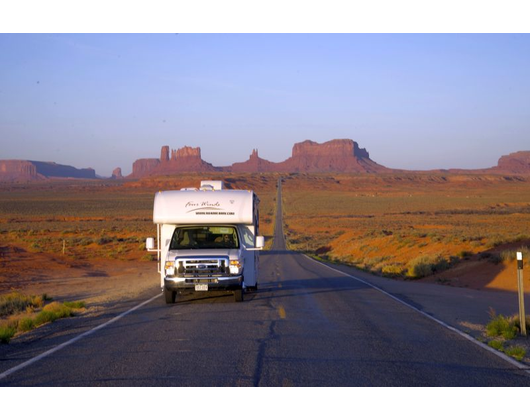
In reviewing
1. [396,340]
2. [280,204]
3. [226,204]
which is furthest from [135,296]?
[280,204]

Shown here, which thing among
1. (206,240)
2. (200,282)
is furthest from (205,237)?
(200,282)

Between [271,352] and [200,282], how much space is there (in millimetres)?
5594

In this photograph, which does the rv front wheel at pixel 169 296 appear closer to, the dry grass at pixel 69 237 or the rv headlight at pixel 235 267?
the rv headlight at pixel 235 267

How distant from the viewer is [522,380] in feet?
24.4

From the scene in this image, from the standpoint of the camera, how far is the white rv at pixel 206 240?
14.4 meters

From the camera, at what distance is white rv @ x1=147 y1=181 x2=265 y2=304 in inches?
565

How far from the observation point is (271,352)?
350 inches

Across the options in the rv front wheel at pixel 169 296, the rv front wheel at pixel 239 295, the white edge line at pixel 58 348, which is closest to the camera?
the white edge line at pixel 58 348

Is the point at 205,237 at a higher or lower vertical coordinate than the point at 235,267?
higher

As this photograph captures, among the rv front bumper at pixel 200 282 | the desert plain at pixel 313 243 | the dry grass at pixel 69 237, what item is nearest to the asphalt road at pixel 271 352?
the rv front bumper at pixel 200 282

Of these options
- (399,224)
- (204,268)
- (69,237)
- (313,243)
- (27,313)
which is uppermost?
(204,268)

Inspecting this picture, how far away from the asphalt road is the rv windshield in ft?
6.24

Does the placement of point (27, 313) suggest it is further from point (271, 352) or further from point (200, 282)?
point (271, 352)

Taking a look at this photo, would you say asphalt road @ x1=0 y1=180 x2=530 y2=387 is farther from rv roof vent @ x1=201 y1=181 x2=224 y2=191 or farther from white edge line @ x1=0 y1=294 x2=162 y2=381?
rv roof vent @ x1=201 y1=181 x2=224 y2=191
